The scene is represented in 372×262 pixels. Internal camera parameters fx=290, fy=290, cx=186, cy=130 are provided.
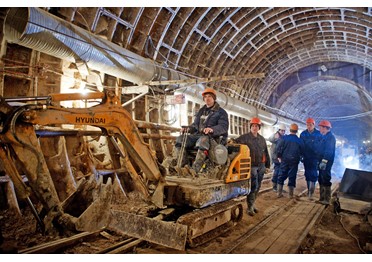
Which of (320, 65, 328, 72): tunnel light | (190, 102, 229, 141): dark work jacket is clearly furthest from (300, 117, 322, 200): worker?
(320, 65, 328, 72): tunnel light

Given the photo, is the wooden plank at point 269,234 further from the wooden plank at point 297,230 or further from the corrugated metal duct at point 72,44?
the corrugated metal duct at point 72,44

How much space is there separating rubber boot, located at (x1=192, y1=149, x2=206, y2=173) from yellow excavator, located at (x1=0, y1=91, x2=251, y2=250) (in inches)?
6.4

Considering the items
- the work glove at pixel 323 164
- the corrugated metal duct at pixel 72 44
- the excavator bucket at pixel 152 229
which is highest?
the corrugated metal duct at pixel 72 44

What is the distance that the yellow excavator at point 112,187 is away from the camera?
3.03 metres

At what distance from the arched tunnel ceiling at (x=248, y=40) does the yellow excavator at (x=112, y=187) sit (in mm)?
4027

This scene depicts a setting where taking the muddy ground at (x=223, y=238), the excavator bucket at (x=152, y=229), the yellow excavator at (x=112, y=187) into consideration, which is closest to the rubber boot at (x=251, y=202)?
the muddy ground at (x=223, y=238)

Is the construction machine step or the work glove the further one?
the work glove

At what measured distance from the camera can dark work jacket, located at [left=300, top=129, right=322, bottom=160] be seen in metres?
7.39

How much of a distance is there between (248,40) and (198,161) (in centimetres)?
902

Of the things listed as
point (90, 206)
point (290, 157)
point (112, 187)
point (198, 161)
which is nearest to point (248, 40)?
point (290, 157)

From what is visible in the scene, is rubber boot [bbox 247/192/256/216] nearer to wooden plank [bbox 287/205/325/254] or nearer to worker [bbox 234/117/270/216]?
worker [bbox 234/117/270/216]

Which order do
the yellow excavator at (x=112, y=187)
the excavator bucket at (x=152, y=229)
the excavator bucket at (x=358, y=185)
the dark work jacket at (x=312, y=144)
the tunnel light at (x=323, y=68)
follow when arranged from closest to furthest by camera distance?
the yellow excavator at (x=112, y=187) < the excavator bucket at (x=152, y=229) < the excavator bucket at (x=358, y=185) < the dark work jacket at (x=312, y=144) < the tunnel light at (x=323, y=68)

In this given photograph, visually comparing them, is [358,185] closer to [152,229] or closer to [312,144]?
[312,144]

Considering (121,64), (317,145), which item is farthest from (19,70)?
(317,145)
